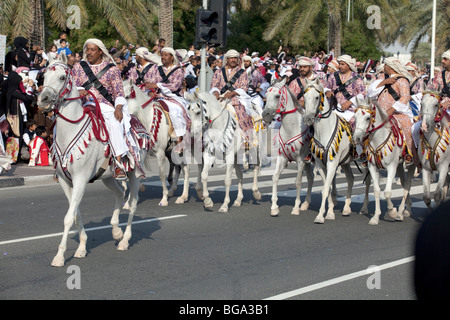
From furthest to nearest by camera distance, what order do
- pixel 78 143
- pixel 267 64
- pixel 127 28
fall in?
pixel 127 28 < pixel 267 64 < pixel 78 143

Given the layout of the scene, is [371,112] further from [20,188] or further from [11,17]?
[11,17]

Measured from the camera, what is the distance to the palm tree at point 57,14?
25.1 metres

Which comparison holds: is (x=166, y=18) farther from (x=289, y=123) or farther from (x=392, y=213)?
(x=392, y=213)

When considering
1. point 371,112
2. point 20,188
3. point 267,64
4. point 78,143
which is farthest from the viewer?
point 267,64

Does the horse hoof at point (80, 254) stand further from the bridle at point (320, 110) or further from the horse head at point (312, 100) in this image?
the bridle at point (320, 110)

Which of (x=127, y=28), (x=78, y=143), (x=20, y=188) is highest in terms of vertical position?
(x=127, y=28)

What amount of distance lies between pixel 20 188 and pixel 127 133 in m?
6.57

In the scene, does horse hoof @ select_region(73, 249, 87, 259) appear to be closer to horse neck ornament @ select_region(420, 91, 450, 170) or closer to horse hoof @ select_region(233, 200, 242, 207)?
horse hoof @ select_region(233, 200, 242, 207)

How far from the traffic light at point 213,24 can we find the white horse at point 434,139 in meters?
8.04

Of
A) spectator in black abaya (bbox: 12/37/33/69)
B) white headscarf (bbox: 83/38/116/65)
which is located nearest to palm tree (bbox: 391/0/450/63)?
spectator in black abaya (bbox: 12/37/33/69)

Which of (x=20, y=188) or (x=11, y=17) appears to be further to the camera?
(x=11, y=17)

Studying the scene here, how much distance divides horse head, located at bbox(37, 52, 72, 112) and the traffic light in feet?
33.1

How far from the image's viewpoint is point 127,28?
30.5 metres
